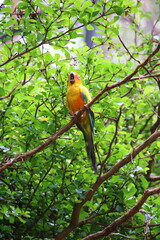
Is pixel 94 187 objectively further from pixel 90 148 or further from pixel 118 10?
pixel 118 10

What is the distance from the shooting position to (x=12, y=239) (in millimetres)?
2502

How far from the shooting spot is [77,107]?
2732mm

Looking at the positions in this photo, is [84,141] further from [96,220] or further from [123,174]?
[96,220]

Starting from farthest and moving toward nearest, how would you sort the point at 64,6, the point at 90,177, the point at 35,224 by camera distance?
the point at 35,224 < the point at 90,177 < the point at 64,6

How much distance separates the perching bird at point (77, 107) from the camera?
8.19ft

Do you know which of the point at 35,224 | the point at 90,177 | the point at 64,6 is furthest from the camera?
the point at 35,224

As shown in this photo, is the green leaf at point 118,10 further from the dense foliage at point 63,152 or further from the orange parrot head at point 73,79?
the orange parrot head at point 73,79

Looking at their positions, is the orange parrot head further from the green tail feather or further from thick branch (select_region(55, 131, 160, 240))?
thick branch (select_region(55, 131, 160, 240))

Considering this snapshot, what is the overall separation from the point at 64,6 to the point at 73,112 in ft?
3.01

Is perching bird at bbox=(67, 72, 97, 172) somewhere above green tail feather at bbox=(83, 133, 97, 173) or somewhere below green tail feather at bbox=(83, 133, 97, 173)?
above

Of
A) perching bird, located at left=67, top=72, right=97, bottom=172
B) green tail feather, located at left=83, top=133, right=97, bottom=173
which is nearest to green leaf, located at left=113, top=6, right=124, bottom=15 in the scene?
perching bird, located at left=67, top=72, right=97, bottom=172

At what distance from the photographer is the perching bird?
2496mm

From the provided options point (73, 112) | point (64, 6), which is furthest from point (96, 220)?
point (64, 6)

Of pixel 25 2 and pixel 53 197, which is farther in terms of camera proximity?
pixel 53 197
